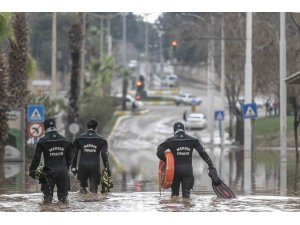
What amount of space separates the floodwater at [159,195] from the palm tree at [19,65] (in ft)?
32.6

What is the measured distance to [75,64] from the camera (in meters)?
59.5

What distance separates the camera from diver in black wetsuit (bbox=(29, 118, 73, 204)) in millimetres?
18766

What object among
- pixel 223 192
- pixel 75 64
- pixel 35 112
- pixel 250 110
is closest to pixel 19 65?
pixel 35 112

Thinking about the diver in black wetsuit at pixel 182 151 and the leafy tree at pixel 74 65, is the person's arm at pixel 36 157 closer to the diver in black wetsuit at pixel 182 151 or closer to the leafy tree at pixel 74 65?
the diver in black wetsuit at pixel 182 151

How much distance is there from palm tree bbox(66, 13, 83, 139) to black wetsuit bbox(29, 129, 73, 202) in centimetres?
3913

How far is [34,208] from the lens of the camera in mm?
→ 18328

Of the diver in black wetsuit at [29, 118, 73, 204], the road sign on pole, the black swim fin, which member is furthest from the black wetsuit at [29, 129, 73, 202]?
the road sign on pole

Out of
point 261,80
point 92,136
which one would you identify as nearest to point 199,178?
point 92,136

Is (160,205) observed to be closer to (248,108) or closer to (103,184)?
(103,184)

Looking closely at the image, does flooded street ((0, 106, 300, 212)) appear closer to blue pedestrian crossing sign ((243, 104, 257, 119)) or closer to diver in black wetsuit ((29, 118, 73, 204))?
diver in black wetsuit ((29, 118, 73, 204))

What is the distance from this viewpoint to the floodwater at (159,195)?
18453mm

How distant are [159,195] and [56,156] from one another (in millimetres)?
3942

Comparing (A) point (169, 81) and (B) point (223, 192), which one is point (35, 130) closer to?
(B) point (223, 192)
